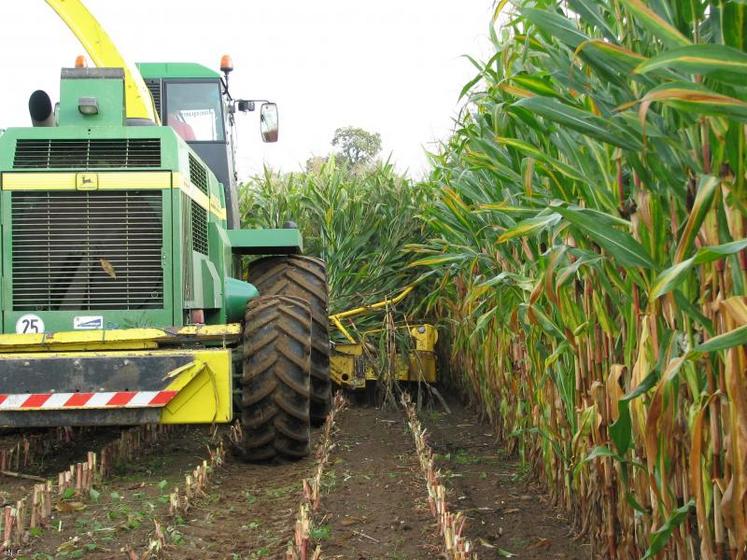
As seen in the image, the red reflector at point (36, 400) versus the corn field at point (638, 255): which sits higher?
the corn field at point (638, 255)

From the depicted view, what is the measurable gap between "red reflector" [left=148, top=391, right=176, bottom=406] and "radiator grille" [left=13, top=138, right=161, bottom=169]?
1324 mm

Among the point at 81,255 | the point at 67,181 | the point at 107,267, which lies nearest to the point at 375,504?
the point at 107,267

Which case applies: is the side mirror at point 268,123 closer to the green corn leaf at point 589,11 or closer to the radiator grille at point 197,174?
the radiator grille at point 197,174

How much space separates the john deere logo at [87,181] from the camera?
530 cm

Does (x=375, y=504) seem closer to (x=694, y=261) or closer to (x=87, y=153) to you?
(x=87, y=153)

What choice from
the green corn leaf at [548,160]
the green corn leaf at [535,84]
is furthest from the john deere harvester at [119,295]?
the green corn leaf at [535,84]

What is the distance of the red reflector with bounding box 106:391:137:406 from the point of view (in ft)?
16.3

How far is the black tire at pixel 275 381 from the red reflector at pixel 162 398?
0.67 meters

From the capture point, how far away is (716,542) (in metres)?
2.42

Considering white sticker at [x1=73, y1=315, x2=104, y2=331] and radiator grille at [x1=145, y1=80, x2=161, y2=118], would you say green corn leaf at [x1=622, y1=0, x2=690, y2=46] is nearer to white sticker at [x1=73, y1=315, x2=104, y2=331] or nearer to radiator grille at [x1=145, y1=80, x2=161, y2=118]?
white sticker at [x1=73, y1=315, x2=104, y2=331]

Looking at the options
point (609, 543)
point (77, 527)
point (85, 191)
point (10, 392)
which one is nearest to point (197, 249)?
point (85, 191)

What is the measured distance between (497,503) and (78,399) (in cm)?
225

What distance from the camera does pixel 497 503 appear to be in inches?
197

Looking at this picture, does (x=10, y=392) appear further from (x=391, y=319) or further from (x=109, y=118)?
(x=391, y=319)
